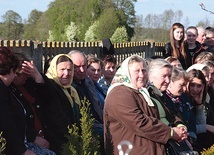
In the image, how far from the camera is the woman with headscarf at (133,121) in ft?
14.5

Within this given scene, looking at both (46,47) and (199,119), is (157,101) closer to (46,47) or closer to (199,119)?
(199,119)

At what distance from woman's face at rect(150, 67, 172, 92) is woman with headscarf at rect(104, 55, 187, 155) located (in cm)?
Result: 64

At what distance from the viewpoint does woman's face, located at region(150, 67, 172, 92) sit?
5.26m

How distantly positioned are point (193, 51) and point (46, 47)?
299 cm

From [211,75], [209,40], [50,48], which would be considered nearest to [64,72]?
[50,48]

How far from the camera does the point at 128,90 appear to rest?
452 cm

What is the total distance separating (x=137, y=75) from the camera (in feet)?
15.4

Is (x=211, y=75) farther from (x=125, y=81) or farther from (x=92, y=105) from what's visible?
(x=125, y=81)

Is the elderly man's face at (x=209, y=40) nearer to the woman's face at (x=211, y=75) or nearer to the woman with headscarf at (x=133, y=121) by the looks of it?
the woman's face at (x=211, y=75)

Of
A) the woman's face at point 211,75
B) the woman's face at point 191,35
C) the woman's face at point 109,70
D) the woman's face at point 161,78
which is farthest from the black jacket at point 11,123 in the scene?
the woman's face at point 191,35

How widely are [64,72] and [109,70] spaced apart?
193 centimetres

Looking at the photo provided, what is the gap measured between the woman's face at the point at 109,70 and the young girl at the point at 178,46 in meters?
1.91

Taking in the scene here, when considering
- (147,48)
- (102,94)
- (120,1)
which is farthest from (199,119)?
(120,1)

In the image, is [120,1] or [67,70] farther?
[120,1]
